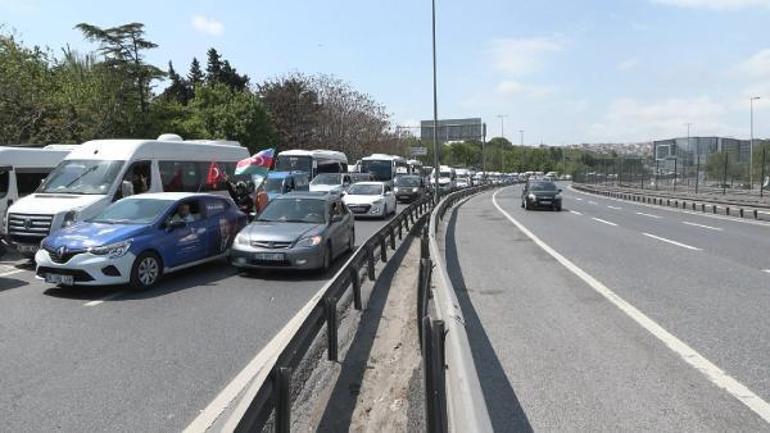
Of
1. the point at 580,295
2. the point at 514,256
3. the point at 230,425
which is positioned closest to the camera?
the point at 230,425

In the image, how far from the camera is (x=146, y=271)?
10.2m

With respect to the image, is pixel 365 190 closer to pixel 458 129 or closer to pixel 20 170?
pixel 20 170

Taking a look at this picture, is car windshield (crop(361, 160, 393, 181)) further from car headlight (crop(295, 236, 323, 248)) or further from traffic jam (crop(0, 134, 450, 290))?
car headlight (crop(295, 236, 323, 248))

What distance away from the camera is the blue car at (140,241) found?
955cm

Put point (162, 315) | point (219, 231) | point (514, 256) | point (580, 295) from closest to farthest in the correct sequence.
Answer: point (162, 315) → point (580, 295) → point (219, 231) → point (514, 256)

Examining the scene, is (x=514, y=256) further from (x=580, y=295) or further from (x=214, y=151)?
(x=214, y=151)

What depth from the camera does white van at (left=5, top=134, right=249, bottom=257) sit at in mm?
12570

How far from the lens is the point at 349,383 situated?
580cm

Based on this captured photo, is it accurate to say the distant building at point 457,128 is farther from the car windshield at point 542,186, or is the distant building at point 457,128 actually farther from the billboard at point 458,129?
the car windshield at point 542,186

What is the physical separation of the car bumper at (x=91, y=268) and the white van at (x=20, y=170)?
574cm

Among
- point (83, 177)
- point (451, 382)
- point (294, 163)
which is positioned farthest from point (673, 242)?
point (294, 163)

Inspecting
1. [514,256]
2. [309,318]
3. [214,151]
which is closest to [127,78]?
[214,151]

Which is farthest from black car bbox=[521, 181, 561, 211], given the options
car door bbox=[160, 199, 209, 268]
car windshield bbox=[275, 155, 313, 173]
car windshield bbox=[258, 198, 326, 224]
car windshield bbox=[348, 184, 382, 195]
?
car door bbox=[160, 199, 209, 268]

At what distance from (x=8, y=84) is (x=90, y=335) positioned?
25.6m
